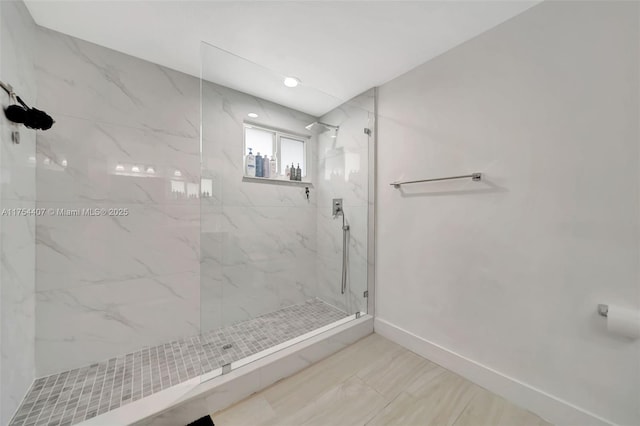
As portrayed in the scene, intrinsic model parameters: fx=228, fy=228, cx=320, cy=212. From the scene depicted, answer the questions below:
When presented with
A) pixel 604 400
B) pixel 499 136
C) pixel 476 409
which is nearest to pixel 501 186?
pixel 499 136

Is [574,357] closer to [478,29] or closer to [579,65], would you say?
[579,65]

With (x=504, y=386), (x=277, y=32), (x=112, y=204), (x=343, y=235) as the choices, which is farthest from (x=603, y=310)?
(x=112, y=204)

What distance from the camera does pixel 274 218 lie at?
2061 mm

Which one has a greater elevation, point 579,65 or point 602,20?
point 602,20

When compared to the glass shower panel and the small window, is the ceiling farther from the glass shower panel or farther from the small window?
the small window

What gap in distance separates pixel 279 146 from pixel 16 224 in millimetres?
1659

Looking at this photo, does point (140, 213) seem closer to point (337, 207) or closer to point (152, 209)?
point (152, 209)

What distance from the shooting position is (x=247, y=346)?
1.63m

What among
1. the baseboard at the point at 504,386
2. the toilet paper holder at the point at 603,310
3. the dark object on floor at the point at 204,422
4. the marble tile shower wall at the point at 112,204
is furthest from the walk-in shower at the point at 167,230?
the toilet paper holder at the point at 603,310

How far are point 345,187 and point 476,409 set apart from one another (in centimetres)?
174

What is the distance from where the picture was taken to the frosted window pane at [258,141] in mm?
1891

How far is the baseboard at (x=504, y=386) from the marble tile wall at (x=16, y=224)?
2.31m

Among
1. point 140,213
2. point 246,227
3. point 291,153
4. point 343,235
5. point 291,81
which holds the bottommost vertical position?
point 343,235

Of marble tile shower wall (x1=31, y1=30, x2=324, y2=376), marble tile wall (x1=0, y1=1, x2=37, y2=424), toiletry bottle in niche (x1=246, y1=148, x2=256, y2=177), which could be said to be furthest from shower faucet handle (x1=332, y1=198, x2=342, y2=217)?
marble tile wall (x1=0, y1=1, x2=37, y2=424)
